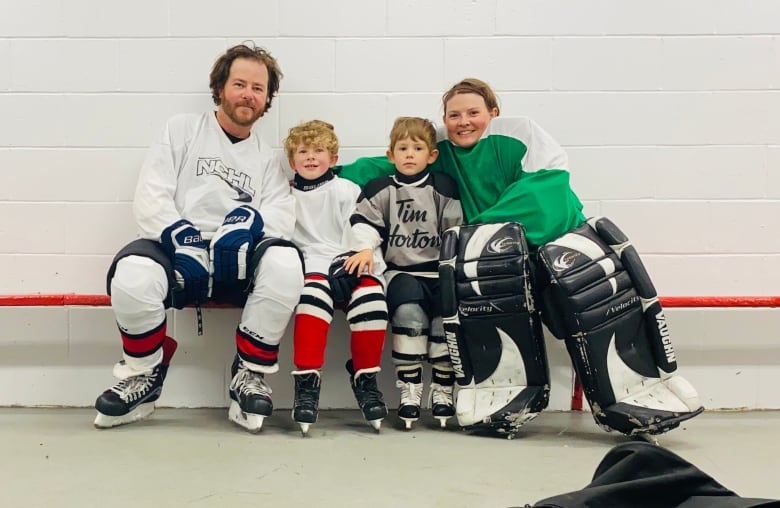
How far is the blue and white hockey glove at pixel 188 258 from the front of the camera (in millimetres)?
2279

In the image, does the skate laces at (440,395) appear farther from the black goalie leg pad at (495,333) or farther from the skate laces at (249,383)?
the skate laces at (249,383)

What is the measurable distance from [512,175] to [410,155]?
1.17 feet

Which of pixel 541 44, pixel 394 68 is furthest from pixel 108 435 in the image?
pixel 541 44

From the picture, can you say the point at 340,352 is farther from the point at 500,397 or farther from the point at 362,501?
the point at 362,501

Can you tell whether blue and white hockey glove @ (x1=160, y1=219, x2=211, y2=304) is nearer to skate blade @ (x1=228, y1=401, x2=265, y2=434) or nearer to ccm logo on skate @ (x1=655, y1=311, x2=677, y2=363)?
skate blade @ (x1=228, y1=401, x2=265, y2=434)

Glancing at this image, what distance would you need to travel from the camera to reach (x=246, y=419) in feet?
7.41

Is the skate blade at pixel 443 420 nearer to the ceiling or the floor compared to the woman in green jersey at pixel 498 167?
nearer to the floor

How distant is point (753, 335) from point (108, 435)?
225 cm

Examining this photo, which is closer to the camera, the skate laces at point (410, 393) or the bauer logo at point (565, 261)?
the bauer logo at point (565, 261)

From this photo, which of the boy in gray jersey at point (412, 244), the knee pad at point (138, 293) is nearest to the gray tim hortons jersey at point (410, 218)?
the boy in gray jersey at point (412, 244)

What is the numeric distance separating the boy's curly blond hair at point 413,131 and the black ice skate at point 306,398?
817mm

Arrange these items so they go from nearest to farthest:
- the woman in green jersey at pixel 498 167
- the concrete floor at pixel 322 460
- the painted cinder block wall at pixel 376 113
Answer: the concrete floor at pixel 322 460 < the woman in green jersey at pixel 498 167 < the painted cinder block wall at pixel 376 113

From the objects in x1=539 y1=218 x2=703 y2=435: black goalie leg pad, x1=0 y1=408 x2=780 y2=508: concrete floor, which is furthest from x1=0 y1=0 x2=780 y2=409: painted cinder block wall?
x1=539 y1=218 x2=703 y2=435: black goalie leg pad

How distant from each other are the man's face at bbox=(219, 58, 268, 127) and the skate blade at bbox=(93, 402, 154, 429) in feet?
3.31
